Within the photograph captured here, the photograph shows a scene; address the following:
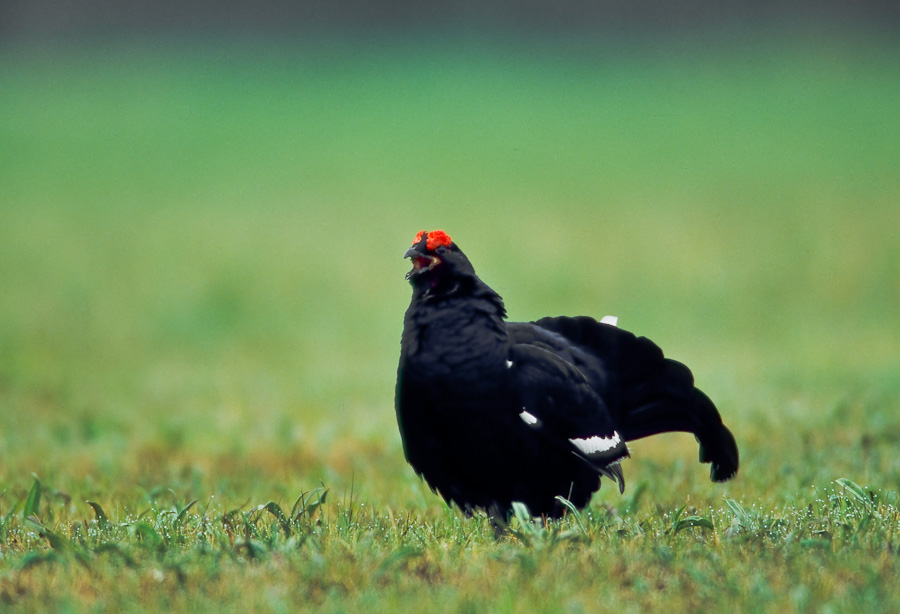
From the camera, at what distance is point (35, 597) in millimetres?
3557

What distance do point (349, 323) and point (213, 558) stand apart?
8252 millimetres

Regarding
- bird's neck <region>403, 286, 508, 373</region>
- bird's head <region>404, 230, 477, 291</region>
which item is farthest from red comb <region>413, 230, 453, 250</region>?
bird's neck <region>403, 286, 508, 373</region>

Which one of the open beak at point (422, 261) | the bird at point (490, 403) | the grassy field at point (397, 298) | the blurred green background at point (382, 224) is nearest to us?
the grassy field at point (397, 298)

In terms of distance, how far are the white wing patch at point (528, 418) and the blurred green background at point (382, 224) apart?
1.51 metres

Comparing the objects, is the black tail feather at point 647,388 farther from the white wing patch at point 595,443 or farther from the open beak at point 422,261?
the open beak at point 422,261

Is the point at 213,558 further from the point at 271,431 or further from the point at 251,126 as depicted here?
the point at 251,126

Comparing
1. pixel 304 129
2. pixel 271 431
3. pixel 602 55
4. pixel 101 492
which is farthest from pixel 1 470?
pixel 602 55

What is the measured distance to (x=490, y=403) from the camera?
14.8 feet

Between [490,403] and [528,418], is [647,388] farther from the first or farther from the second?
[490,403]

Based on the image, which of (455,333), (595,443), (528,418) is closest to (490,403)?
(528,418)

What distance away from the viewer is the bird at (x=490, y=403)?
4.51m

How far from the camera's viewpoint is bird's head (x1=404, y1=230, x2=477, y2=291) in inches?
184

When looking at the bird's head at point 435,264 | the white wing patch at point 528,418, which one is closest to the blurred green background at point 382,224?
the white wing patch at point 528,418

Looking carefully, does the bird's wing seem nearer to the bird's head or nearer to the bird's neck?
the bird's neck
